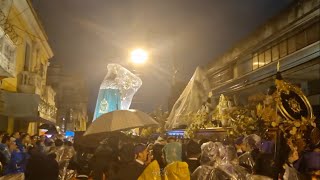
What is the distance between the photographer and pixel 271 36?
1761 cm

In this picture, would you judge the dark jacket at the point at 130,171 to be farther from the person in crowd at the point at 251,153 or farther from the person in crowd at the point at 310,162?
the person in crowd at the point at 251,153

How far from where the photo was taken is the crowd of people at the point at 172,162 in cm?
508

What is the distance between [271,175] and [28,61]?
2202 cm

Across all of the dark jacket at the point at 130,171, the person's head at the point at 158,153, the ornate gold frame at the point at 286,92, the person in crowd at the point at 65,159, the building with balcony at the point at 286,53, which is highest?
the building with balcony at the point at 286,53

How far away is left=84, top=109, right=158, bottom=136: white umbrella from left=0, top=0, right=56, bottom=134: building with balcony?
19.5 feet

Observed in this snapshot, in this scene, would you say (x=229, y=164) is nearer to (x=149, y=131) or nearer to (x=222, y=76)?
(x=149, y=131)

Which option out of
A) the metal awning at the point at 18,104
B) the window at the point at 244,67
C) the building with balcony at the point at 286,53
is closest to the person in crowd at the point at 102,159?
the building with balcony at the point at 286,53

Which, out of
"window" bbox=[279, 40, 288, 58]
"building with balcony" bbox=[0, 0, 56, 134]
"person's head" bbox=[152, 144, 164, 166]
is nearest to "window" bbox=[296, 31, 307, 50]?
"window" bbox=[279, 40, 288, 58]

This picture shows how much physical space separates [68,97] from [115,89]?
5364 cm

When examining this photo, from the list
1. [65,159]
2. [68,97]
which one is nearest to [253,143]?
[65,159]

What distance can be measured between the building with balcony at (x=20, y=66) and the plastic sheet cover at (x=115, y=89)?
360 cm

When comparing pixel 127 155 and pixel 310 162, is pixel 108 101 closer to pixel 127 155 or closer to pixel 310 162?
pixel 127 155

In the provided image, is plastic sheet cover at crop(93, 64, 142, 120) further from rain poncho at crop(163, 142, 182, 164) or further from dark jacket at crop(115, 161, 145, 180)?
dark jacket at crop(115, 161, 145, 180)

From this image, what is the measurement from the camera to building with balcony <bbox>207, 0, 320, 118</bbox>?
13.1 m
